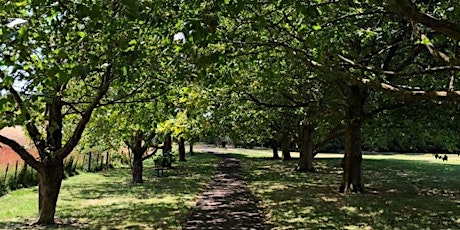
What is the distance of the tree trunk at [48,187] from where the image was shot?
9.49 meters

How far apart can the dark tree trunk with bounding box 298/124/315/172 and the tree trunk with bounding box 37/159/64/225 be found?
Answer: 1704cm

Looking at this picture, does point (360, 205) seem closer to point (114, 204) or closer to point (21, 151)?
point (114, 204)

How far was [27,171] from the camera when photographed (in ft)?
59.4

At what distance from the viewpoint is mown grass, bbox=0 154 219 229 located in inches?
399

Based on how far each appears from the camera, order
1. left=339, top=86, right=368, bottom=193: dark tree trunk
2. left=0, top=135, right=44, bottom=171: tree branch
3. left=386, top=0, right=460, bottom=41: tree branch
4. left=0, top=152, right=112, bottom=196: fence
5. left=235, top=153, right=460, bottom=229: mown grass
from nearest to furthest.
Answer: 1. left=386, top=0, right=460, bottom=41: tree branch
2. left=0, top=135, right=44, bottom=171: tree branch
3. left=235, top=153, right=460, bottom=229: mown grass
4. left=339, top=86, right=368, bottom=193: dark tree trunk
5. left=0, top=152, right=112, bottom=196: fence

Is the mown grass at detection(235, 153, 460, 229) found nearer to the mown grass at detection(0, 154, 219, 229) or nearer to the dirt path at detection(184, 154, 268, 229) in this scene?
the dirt path at detection(184, 154, 268, 229)

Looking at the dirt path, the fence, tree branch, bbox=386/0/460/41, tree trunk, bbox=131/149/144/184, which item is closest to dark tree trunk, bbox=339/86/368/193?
the dirt path

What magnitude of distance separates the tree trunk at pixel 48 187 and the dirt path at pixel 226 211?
2.85 metres

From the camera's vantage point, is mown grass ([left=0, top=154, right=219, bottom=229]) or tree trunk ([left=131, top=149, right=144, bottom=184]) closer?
mown grass ([left=0, top=154, right=219, bottom=229])

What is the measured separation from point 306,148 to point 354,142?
33.6 feet

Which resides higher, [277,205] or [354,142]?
[354,142]

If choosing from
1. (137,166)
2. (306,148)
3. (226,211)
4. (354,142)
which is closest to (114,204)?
(226,211)

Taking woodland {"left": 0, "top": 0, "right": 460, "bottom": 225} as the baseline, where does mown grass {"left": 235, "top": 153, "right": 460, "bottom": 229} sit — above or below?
below

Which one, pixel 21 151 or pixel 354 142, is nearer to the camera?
pixel 21 151
